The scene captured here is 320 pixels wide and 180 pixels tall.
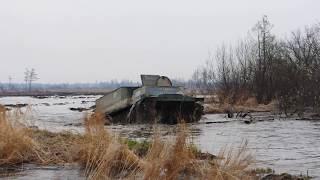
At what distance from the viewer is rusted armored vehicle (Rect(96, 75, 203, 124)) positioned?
2644 cm

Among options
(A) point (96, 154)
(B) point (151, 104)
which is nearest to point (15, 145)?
(A) point (96, 154)

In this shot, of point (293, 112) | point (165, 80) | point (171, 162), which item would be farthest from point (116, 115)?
point (171, 162)

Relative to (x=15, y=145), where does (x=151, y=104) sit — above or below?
above

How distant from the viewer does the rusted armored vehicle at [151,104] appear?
26.4m

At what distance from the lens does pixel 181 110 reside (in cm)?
2700

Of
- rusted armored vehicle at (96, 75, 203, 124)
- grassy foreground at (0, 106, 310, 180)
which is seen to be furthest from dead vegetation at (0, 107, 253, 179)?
rusted armored vehicle at (96, 75, 203, 124)

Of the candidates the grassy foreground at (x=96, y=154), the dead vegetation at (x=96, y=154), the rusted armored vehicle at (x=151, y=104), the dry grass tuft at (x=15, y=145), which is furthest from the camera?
the rusted armored vehicle at (x=151, y=104)

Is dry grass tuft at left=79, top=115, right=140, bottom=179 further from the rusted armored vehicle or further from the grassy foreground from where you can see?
the rusted armored vehicle

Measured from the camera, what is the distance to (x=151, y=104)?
86.5 ft

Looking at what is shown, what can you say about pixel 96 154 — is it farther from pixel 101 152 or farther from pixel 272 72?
pixel 272 72

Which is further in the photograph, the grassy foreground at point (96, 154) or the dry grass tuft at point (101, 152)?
the dry grass tuft at point (101, 152)

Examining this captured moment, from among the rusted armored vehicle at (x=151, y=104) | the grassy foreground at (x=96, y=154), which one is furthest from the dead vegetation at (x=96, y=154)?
the rusted armored vehicle at (x=151, y=104)

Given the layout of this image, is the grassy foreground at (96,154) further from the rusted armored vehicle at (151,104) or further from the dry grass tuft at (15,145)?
the rusted armored vehicle at (151,104)

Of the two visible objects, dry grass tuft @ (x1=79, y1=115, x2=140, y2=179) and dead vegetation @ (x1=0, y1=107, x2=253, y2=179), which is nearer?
Result: dead vegetation @ (x1=0, y1=107, x2=253, y2=179)
